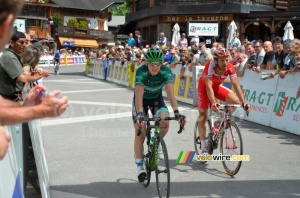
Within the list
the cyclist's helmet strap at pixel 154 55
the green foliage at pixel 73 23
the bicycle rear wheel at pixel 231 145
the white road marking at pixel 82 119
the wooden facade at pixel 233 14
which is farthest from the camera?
the green foliage at pixel 73 23

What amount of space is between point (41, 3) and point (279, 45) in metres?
73.4

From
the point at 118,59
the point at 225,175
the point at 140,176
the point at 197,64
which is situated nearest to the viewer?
the point at 140,176

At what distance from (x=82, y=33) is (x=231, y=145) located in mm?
78169

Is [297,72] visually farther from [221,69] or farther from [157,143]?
[157,143]

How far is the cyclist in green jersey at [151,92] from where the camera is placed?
6059 mm

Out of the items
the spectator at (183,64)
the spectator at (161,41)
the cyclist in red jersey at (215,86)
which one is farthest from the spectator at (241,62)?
the spectator at (161,41)

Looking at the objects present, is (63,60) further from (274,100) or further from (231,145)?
(231,145)

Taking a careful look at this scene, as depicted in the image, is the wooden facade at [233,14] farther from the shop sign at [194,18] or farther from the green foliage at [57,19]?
the green foliage at [57,19]

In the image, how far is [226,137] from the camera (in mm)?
7098

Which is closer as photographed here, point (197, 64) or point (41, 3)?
point (197, 64)

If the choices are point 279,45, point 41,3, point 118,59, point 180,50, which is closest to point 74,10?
point 41,3

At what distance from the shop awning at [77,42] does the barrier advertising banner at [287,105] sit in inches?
2757

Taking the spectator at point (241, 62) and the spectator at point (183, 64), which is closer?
the spectator at point (241, 62)

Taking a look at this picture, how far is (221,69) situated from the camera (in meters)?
7.29
